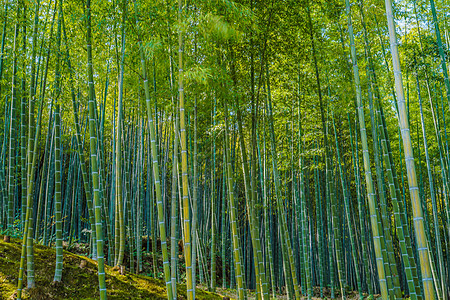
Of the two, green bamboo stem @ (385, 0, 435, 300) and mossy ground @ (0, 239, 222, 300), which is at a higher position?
green bamboo stem @ (385, 0, 435, 300)

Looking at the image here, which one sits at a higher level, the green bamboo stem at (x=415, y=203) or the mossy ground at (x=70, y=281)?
the green bamboo stem at (x=415, y=203)

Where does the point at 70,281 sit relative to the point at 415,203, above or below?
below

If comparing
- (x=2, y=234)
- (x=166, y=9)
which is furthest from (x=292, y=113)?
(x=2, y=234)

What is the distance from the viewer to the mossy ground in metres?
3.65

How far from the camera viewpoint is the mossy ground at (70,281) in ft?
12.0

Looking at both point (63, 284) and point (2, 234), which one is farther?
point (2, 234)

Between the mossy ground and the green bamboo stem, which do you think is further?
the mossy ground

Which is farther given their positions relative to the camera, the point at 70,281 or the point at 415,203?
the point at 70,281

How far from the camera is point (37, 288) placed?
353 cm

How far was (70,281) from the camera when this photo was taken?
13.2ft

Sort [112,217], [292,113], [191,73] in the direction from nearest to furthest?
[191,73] < [292,113] < [112,217]

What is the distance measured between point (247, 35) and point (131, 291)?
11.7 ft

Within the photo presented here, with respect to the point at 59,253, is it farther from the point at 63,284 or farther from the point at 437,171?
the point at 437,171

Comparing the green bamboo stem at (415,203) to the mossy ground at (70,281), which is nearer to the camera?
the green bamboo stem at (415,203)
